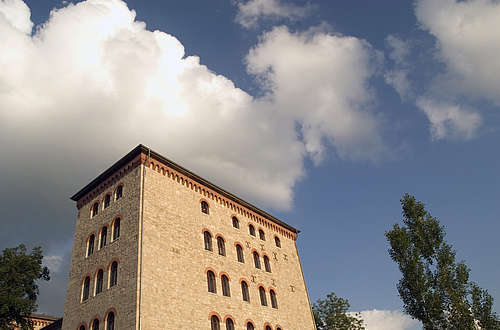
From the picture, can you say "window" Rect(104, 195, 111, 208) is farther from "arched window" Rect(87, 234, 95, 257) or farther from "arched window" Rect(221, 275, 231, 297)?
"arched window" Rect(221, 275, 231, 297)

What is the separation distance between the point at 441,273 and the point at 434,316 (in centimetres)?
347

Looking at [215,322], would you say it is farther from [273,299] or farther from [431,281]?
[431,281]

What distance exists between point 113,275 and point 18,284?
53.6 ft

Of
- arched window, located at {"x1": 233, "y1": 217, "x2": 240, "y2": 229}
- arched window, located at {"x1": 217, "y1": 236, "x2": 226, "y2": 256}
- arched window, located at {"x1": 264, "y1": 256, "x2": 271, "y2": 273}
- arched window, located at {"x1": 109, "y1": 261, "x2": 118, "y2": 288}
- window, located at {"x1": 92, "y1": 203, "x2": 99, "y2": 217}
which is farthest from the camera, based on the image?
arched window, located at {"x1": 264, "y1": 256, "x2": 271, "y2": 273}

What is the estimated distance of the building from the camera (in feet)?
62.6

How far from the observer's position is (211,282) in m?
22.5

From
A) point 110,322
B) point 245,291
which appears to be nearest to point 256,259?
point 245,291

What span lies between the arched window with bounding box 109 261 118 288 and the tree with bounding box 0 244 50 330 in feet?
48.5

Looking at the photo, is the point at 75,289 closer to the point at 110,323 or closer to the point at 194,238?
the point at 110,323

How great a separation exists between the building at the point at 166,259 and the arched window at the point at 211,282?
0.07m

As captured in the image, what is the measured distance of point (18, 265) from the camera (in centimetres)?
3041

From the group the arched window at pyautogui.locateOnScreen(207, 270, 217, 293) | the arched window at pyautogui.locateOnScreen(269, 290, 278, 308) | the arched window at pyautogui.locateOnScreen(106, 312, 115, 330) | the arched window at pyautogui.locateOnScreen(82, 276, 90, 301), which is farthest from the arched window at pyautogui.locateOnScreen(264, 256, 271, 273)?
the arched window at pyautogui.locateOnScreen(82, 276, 90, 301)

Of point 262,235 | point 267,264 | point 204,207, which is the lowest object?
point 267,264

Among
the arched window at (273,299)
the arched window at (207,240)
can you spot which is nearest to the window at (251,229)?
the arched window at (273,299)
